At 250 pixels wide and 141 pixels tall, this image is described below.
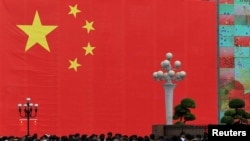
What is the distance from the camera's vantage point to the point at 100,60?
3012cm

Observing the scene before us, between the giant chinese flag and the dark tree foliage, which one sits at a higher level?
the giant chinese flag

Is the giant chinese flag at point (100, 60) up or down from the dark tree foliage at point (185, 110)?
up

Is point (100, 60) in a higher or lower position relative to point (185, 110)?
higher

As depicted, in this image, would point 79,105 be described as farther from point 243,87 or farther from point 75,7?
point 243,87

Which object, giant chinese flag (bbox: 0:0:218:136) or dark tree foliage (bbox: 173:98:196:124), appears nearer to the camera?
dark tree foliage (bbox: 173:98:196:124)

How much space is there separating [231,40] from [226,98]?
267 cm

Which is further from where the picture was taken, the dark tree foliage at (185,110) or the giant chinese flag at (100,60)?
the giant chinese flag at (100,60)

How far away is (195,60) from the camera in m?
31.0

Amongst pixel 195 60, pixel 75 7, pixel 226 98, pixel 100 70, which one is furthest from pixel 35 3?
pixel 226 98

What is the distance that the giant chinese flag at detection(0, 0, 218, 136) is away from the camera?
2925cm

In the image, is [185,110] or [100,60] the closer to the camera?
[185,110]

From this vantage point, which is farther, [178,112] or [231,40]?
[231,40]

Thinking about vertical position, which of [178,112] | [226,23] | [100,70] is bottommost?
[178,112]

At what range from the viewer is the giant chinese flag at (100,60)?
1152 inches
